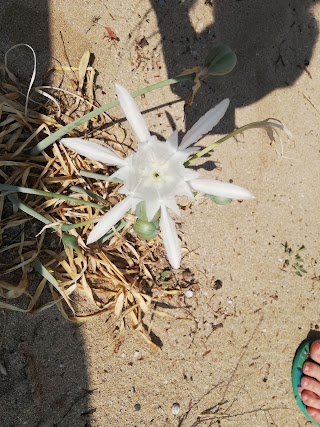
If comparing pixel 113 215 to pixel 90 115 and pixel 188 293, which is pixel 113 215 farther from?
pixel 188 293

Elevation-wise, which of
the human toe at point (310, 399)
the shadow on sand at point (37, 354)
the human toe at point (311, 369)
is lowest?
the human toe at point (310, 399)

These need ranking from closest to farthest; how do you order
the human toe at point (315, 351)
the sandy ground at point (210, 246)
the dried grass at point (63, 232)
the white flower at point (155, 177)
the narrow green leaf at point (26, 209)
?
1. the white flower at point (155, 177)
2. the narrow green leaf at point (26, 209)
3. the dried grass at point (63, 232)
4. the sandy ground at point (210, 246)
5. the human toe at point (315, 351)

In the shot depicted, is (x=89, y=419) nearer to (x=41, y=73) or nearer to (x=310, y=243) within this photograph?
(x=310, y=243)

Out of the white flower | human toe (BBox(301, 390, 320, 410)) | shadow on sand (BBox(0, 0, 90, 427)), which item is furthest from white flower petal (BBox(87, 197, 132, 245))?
human toe (BBox(301, 390, 320, 410))

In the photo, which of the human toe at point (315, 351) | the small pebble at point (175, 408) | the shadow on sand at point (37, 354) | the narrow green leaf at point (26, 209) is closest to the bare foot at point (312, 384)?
the human toe at point (315, 351)

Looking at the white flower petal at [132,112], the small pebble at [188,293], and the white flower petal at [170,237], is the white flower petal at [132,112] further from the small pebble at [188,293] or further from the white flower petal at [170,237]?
the small pebble at [188,293]

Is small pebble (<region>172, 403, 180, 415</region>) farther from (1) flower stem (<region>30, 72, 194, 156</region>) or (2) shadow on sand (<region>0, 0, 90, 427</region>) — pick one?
(1) flower stem (<region>30, 72, 194, 156</region>)

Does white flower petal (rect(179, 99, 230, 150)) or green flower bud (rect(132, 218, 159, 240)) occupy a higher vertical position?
white flower petal (rect(179, 99, 230, 150))

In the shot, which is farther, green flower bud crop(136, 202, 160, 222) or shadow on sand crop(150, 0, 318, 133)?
shadow on sand crop(150, 0, 318, 133)

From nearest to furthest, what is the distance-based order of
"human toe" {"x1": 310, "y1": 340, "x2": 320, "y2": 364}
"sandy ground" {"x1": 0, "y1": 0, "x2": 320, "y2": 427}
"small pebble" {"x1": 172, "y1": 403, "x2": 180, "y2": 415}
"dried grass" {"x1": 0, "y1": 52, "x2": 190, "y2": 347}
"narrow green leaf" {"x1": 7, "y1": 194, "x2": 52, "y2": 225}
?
"narrow green leaf" {"x1": 7, "y1": 194, "x2": 52, "y2": 225} < "dried grass" {"x1": 0, "y1": 52, "x2": 190, "y2": 347} < "sandy ground" {"x1": 0, "y1": 0, "x2": 320, "y2": 427} < "small pebble" {"x1": 172, "y1": 403, "x2": 180, "y2": 415} < "human toe" {"x1": 310, "y1": 340, "x2": 320, "y2": 364}
